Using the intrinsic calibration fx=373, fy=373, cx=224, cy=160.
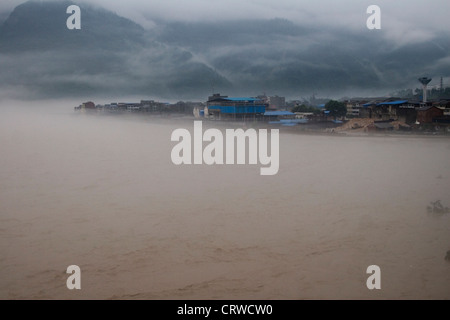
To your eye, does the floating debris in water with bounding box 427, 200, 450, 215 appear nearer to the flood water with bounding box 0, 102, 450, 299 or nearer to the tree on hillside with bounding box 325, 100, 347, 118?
the flood water with bounding box 0, 102, 450, 299

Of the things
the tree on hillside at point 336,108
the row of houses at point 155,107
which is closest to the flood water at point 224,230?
the tree on hillside at point 336,108

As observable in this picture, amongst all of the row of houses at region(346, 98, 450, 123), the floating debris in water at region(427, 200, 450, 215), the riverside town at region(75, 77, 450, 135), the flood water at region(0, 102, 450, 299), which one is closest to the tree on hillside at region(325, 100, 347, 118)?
the riverside town at region(75, 77, 450, 135)

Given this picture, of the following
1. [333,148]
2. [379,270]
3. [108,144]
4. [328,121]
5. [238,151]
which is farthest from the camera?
[328,121]

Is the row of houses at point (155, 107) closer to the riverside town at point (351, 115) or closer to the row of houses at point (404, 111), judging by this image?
the riverside town at point (351, 115)

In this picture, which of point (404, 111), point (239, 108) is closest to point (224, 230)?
point (239, 108)
